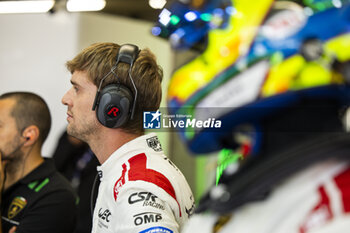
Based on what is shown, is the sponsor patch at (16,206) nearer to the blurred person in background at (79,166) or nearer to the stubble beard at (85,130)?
the stubble beard at (85,130)

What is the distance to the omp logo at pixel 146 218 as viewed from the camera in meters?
0.98

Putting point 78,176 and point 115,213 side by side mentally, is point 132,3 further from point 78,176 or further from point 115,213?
point 78,176

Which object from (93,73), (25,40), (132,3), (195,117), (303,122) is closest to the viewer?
(303,122)

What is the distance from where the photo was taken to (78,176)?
8.38 feet

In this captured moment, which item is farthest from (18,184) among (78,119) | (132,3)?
(132,3)

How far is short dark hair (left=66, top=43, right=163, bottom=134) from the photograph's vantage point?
3.93ft

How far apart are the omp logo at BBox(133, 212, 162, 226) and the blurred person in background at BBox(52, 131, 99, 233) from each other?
131cm

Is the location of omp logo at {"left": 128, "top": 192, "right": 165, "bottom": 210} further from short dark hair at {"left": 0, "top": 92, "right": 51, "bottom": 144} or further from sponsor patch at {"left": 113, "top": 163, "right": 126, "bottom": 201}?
short dark hair at {"left": 0, "top": 92, "right": 51, "bottom": 144}

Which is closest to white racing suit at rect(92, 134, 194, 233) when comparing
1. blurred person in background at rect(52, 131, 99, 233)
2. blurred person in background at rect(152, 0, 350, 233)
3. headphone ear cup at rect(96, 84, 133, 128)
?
headphone ear cup at rect(96, 84, 133, 128)

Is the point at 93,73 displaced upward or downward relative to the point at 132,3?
downward

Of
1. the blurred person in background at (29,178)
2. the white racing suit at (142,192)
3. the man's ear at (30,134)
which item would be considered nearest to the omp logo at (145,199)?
the white racing suit at (142,192)

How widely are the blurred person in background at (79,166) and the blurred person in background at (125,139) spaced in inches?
42.2

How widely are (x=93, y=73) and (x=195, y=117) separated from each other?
0.53 meters

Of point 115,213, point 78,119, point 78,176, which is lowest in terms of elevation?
point 78,176
